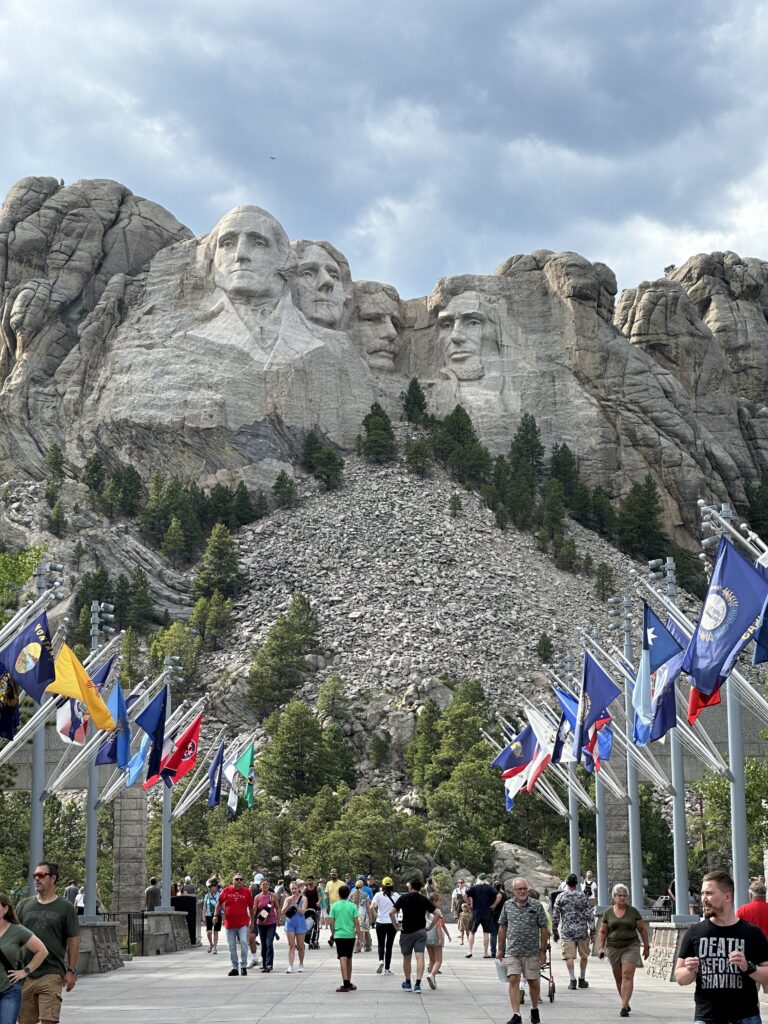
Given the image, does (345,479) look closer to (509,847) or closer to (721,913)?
(509,847)

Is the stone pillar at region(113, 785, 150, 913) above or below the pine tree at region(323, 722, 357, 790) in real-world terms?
below

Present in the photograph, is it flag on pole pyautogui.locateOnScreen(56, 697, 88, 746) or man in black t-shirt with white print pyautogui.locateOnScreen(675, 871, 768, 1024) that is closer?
man in black t-shirt with white print pyautogui.locateOnScreen(675, 871, 768, 1024)

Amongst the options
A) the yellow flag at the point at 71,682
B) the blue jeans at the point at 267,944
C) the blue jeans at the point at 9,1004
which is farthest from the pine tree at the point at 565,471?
the blue jeans at the point at 9,1004

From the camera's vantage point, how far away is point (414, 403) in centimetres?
12012

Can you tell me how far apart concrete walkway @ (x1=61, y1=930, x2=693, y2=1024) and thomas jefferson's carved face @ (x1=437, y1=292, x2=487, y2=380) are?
9641 centimetres

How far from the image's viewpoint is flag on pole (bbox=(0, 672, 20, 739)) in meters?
20.8

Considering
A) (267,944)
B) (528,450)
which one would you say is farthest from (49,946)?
(528,450)

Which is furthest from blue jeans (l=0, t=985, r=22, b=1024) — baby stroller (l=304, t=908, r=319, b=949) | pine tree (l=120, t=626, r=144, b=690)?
pine tree (l=120, t=626, r=144, b=690)

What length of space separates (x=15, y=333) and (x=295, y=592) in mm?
34825

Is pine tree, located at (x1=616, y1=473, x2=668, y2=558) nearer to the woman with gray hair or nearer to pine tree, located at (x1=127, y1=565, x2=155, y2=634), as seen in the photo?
pine tree, located at (x1=127, y1=565, x2=155, y2=634)

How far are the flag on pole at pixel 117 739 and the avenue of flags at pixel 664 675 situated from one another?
320 inches

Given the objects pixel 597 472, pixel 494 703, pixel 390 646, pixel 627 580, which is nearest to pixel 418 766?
pixel 494 703

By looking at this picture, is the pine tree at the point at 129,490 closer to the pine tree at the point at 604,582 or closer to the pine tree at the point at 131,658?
the pine tree at the point at 131,658

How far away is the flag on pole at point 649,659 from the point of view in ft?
75.3
